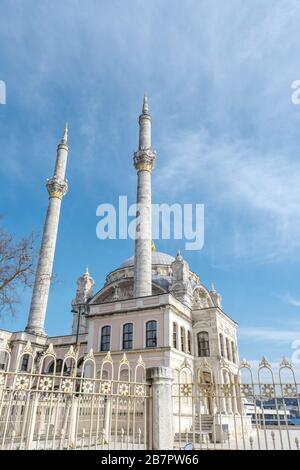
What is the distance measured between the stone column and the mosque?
35.1ft

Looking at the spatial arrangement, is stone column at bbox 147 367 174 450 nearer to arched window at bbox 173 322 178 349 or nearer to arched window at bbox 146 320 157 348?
arched window at bbox 146 320 157 348

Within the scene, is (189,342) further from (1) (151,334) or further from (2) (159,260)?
(2) (159,260)

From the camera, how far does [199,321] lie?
23.9 metres

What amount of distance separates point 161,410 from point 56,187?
29558mm

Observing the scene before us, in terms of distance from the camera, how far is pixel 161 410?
6277mm

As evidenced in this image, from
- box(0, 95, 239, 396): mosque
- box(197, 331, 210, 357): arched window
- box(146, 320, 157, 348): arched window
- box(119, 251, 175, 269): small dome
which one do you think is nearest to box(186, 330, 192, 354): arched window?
box(0, 95, 239, 396): mosque

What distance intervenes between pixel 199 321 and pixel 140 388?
18.3m

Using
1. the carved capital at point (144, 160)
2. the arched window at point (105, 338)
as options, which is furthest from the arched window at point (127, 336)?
the carved capital at point (144, 160)

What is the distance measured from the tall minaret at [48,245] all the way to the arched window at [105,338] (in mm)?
7890

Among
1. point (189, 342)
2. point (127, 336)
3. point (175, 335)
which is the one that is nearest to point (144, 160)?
point (127, 336)

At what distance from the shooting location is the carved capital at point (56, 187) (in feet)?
108

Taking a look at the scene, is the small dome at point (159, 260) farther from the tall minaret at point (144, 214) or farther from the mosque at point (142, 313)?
the tall minaret at point (144, 214)
